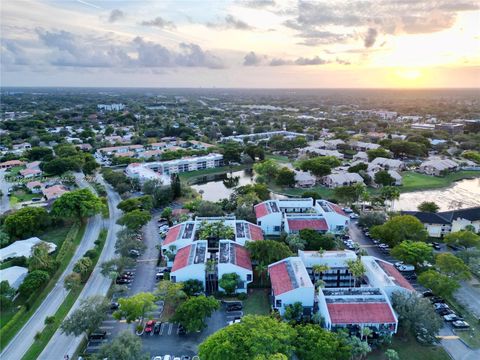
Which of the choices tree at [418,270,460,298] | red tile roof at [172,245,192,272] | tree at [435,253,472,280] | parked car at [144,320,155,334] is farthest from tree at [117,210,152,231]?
tree at [435,253,472,280]

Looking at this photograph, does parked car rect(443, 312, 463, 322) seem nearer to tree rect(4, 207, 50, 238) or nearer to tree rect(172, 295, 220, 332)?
tree rect(172, 295, 220, 332)

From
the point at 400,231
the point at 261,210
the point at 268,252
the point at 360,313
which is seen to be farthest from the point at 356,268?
the point at 261,210

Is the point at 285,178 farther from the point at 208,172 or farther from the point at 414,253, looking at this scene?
the point at 414,253

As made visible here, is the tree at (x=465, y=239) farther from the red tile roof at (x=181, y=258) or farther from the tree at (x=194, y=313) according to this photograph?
the red tile roof at (x=181, y=258)

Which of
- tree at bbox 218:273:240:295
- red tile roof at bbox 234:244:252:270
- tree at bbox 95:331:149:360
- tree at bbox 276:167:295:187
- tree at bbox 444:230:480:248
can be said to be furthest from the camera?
tree at bbox 276:167:295:187

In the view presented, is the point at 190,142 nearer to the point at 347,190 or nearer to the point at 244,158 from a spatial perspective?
the point at 244,158

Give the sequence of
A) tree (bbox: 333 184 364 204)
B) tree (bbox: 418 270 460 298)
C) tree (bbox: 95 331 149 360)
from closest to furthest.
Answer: tree (bbox: 95 331 149 360) < tree (bbox: 418 270 460 298) < tree (bbox: 333 184 364 204)

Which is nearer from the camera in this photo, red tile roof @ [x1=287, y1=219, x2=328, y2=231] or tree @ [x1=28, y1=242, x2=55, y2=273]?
tree @ [x1=28, y1=242, x2=55, y2=273]
